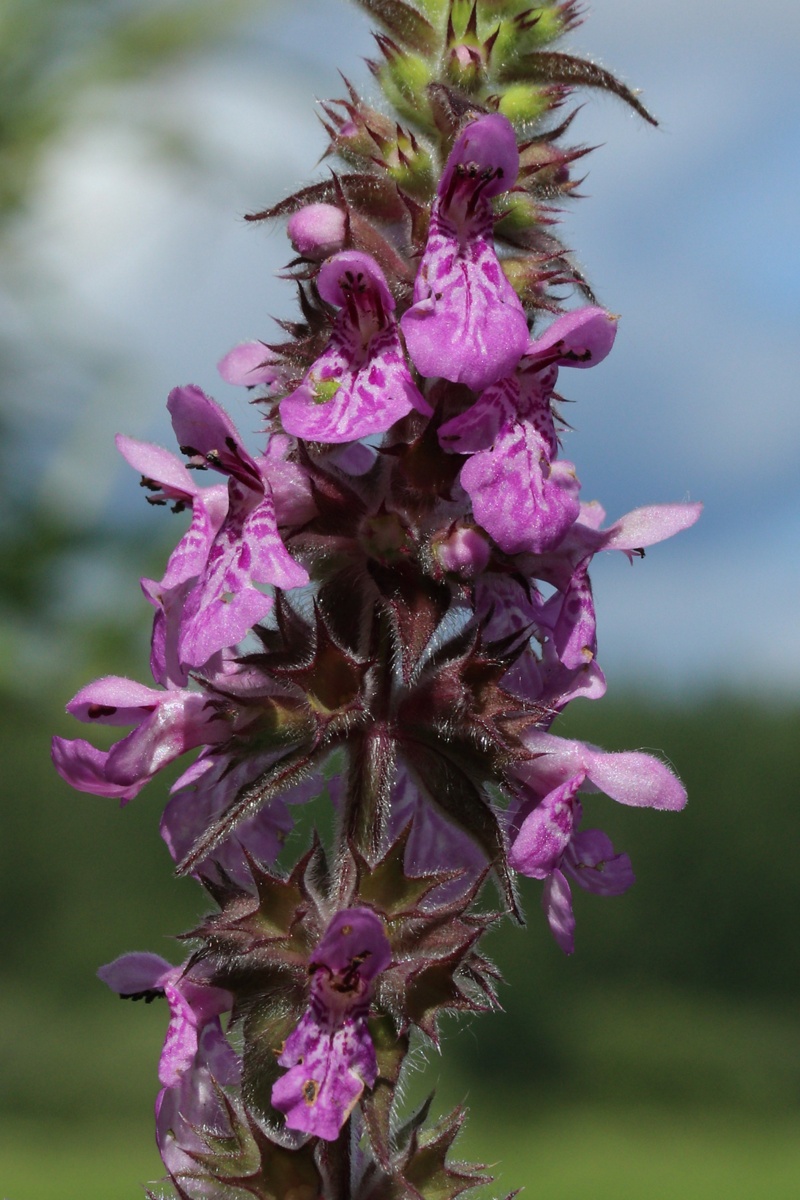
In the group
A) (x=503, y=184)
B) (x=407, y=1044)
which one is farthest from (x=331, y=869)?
(x=503, y=184)

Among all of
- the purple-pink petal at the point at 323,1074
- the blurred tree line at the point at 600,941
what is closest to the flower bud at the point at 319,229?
the purple-pink petal at the point at 323,1074

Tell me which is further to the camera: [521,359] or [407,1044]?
[521,359]

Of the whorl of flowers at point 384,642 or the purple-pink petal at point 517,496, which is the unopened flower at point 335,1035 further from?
the purple-pink petal at point 517,496

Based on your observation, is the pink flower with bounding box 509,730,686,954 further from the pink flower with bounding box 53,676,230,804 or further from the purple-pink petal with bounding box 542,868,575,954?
the pink flower with bounding box 53,676,230,804

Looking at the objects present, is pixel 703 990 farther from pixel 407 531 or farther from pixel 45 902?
pixel 407 531

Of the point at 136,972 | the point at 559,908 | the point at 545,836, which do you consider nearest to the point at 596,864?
the point at 559,908

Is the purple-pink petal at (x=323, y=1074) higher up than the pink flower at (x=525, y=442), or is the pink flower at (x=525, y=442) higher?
the pink flower at (x=525, y=442)

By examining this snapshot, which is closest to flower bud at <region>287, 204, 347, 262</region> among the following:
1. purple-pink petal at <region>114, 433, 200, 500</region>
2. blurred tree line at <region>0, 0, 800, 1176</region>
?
purple-pink petal at <region>114, 433, 200, 500</region>
